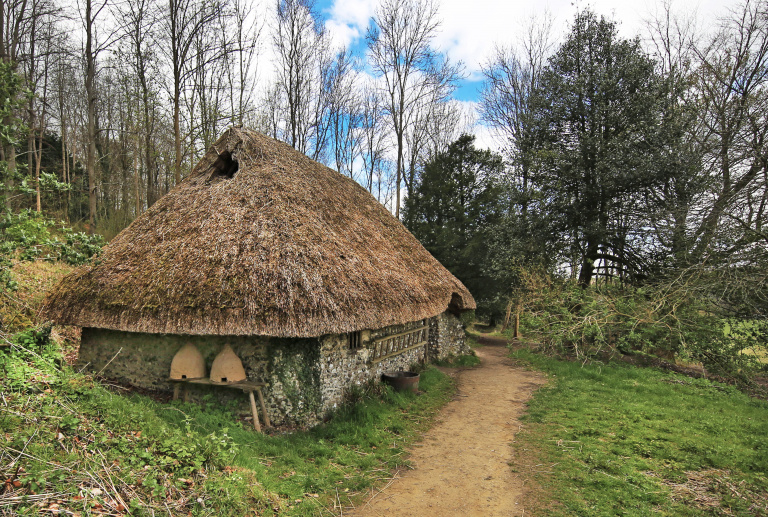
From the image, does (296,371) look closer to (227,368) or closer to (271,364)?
(271,364)

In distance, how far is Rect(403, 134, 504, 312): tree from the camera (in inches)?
710

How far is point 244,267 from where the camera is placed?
6461 mm

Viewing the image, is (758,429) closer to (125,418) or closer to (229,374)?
(229,374)

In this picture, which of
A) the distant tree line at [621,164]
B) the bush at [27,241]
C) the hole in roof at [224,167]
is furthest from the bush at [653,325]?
the bush at [27,241]

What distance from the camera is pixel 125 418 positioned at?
4.66 m

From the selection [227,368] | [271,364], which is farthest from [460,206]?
[227,368]

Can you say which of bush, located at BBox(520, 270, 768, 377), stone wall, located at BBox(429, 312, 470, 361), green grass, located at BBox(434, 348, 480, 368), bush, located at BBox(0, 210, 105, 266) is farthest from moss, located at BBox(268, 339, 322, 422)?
bush, located at BBox(520, 270, 768, 377)

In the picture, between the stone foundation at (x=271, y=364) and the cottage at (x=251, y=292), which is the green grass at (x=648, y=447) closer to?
the stone foundation at (x=271, y=364)

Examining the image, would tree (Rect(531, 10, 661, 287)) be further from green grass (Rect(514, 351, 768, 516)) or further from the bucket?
the bucket

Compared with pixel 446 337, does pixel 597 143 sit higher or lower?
higher

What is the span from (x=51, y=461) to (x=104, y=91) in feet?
75.7

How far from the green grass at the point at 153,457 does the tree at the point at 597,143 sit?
1007 cm

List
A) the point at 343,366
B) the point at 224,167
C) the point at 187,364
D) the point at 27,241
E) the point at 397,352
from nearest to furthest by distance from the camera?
the point at 27,241 → the point at 187,364 → the point at 343,366 → the point at 224,167 → the point at 397,352

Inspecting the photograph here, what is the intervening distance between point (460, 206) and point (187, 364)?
14392 millimetres
